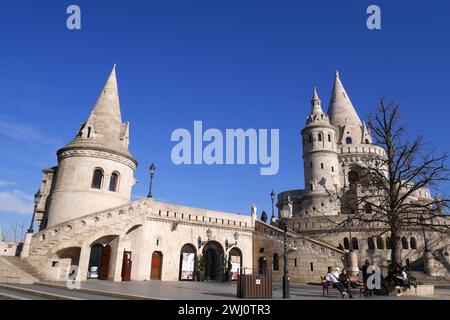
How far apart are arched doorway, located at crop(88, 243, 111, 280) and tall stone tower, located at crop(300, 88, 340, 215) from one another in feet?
94.8

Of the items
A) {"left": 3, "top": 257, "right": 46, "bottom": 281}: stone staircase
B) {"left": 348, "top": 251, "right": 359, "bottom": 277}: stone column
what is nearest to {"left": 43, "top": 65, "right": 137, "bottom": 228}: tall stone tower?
{"left": 3, "top": 257, "right": 46, "bottom": 281}: stone staircase

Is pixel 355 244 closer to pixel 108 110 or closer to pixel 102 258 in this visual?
pixel 102 258

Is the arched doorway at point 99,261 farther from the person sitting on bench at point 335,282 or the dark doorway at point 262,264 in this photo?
the person sitting on bench at point 335,282

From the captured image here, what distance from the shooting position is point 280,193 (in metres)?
54.0

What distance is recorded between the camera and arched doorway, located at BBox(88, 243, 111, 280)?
23.5 m

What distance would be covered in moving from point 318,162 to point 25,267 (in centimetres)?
3935

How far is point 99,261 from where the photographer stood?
24984 millimetres

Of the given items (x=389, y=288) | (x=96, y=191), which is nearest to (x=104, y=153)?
(x=96, y=191)

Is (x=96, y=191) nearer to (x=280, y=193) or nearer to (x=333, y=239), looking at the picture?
(x=333, y=239)

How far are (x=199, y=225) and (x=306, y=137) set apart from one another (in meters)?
27.0

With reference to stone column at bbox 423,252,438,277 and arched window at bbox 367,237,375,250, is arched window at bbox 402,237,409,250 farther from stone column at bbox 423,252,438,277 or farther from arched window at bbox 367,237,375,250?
stone column at bbox 423,252,438,277

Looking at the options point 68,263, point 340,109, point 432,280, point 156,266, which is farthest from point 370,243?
Answer: point 340,109

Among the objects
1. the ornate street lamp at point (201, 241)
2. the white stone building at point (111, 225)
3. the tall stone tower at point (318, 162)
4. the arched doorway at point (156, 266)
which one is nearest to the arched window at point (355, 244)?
the white stone building at point (111, 225)
